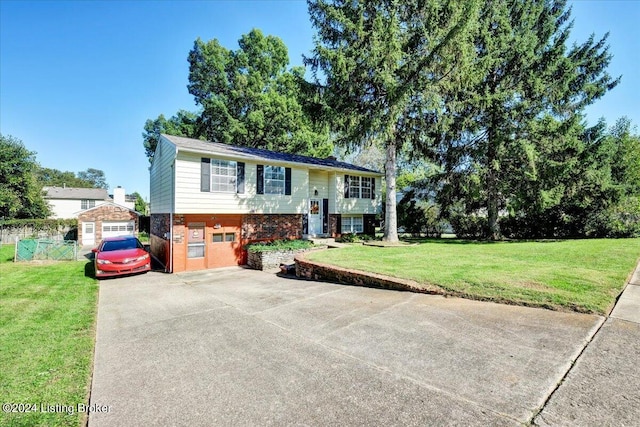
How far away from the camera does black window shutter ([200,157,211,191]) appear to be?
13044 millimetres

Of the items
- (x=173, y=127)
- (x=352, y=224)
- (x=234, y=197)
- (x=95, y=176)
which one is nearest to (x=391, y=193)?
(x=352, y=224)

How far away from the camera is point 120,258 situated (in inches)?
450

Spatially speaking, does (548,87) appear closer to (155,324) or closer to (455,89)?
(455,89)

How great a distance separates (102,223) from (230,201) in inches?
670

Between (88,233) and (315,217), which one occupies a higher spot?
(315,217)

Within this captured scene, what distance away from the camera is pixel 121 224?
24531 millimetres

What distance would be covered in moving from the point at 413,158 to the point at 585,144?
8.88 m

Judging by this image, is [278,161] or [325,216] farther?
[325,216]

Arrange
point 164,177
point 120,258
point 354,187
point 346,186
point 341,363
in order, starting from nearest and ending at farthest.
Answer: point 341,363 → point 120,258 → point 164,177 → point 346,186 → point 354,187

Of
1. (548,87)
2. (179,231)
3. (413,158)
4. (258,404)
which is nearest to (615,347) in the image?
(258,404)

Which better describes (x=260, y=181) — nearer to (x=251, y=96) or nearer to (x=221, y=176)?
(x=221, y=176)

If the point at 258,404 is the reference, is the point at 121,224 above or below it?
above

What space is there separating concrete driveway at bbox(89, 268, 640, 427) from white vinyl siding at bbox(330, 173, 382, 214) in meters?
11.6

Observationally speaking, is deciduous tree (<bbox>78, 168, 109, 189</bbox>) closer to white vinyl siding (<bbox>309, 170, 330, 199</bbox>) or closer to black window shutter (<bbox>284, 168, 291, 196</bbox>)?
white vinyl siding (<bbox>309, 170, 330, 199</bbox>)
